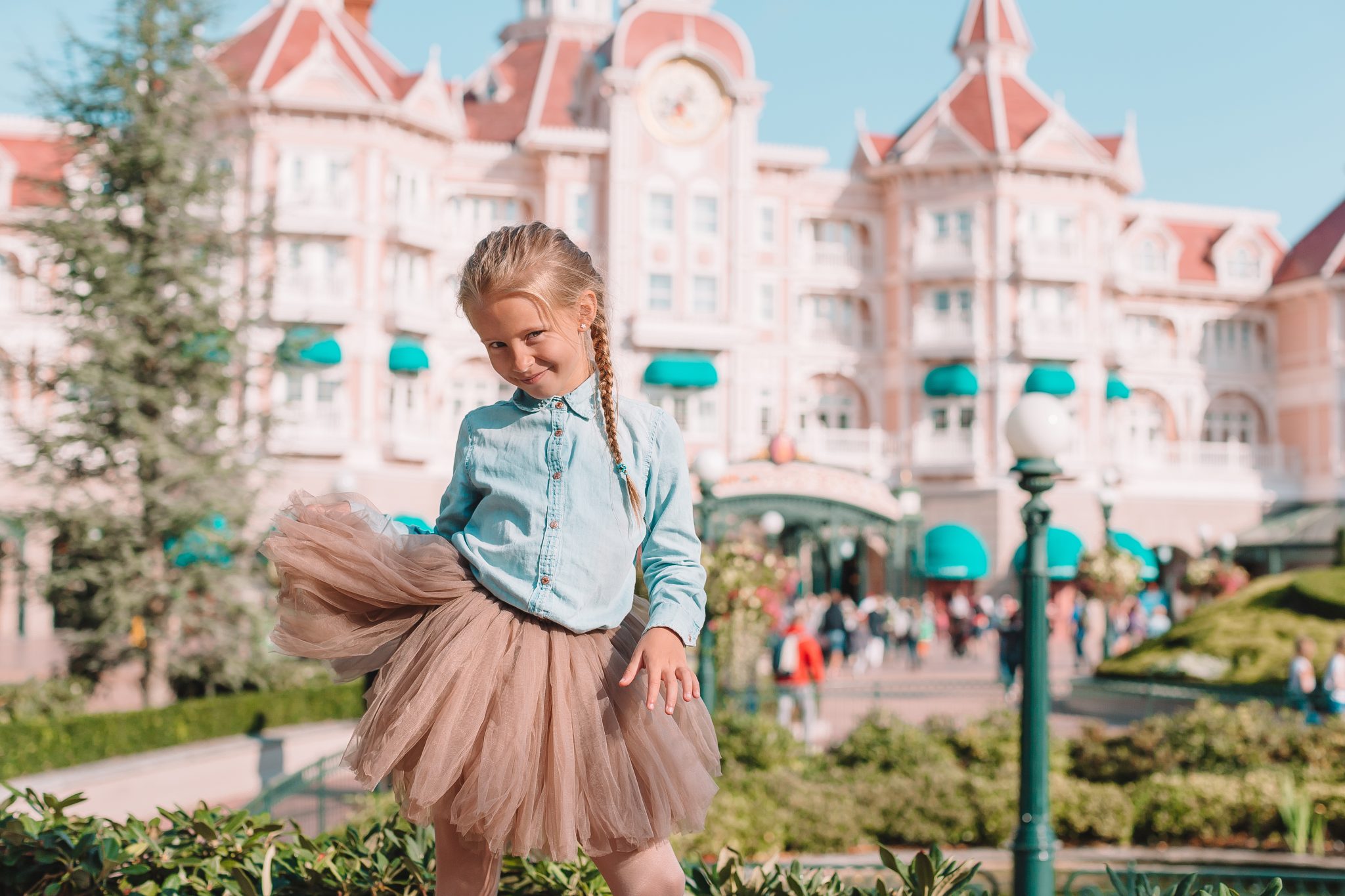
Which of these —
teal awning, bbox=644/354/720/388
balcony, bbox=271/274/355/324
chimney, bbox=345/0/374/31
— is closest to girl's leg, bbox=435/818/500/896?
balcony, bbox=271/274/355/324

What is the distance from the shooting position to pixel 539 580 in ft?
8.60

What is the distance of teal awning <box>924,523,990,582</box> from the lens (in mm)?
31719

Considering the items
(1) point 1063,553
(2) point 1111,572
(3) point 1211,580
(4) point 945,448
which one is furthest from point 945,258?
(2) point 1111,572

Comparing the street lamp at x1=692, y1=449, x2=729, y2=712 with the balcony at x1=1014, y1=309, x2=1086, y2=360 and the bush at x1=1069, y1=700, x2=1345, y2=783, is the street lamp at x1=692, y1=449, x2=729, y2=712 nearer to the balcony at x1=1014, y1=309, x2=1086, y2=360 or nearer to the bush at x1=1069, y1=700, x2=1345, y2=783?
the bush at x1=1069, y1=700, x2=1345, y2=783

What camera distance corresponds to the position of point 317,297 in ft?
104

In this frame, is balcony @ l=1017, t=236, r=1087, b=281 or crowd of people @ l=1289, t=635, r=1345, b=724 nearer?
crowd of people @ l=1289, t=635, r=1345, b=724

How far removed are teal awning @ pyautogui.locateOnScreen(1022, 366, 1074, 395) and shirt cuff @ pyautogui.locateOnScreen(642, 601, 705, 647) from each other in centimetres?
3411

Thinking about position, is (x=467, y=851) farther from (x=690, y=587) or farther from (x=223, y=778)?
(x=223, y=778)

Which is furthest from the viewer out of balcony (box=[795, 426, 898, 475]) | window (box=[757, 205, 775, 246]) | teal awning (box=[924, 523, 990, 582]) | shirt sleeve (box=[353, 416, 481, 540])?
window (box=[757, 205, 775, 246])

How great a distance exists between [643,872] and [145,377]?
12.9m

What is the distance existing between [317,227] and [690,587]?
31195 millimetres

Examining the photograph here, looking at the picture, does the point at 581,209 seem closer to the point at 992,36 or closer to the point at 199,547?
the point at 992,36

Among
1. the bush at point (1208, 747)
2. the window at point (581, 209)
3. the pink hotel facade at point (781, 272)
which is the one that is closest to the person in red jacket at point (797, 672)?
the bush at point (1208, 747)

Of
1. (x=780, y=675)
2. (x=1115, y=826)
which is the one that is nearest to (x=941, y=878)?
(x=1115, y=826)
